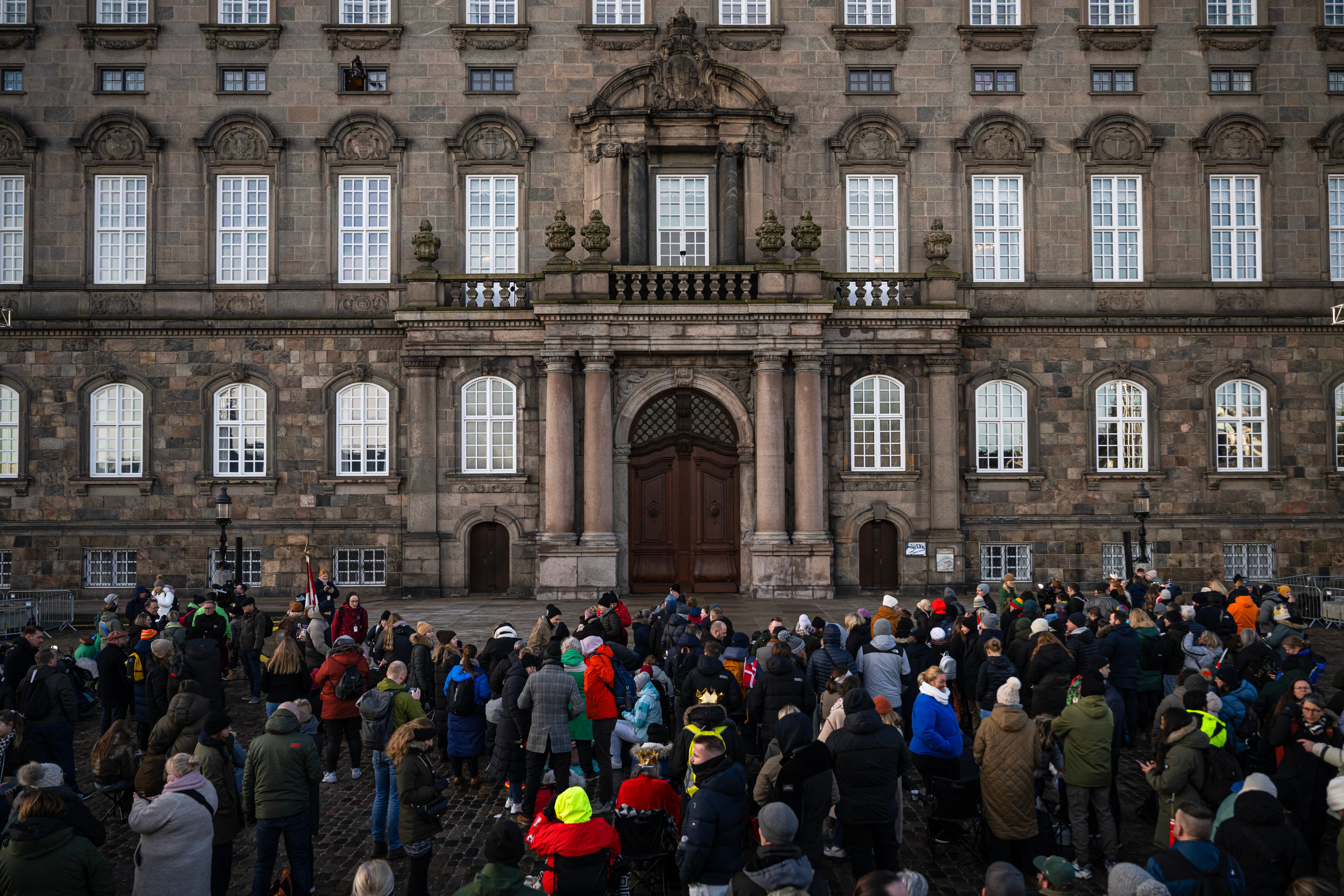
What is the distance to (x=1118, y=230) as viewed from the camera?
27.1 metres

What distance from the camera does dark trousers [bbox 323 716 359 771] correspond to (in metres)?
11.3

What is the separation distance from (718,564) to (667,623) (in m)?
11.0

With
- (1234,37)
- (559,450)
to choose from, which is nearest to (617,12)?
(559,450)

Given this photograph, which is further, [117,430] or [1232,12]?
[1232,12]

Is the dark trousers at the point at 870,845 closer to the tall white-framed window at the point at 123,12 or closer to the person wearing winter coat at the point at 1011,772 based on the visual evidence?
the person wearing winter coat at the point at 1011,772

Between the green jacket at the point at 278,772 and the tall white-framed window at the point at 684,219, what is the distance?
805 inches

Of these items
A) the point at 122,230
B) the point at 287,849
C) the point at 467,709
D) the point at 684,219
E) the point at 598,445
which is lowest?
the point at 287,849

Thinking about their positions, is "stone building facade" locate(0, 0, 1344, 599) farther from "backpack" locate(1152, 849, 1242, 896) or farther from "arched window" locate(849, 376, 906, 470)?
"backpack" locate(1152, 849, 1242, 896)

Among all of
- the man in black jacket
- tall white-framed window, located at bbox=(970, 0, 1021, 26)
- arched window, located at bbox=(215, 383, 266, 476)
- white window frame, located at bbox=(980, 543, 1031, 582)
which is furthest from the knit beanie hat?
tall white-framed window, located at bbox=(970, 0, 1021, 26)

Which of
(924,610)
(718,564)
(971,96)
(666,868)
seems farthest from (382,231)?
(666,868)

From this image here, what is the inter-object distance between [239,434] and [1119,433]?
24.7 m

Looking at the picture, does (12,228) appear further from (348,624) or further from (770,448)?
(770,448)

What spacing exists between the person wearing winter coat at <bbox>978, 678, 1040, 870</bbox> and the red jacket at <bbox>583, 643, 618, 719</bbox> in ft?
10.9

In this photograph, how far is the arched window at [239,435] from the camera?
2641 cm
